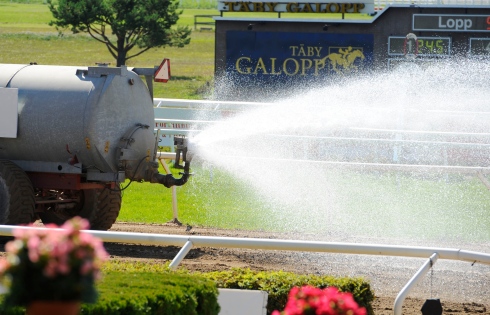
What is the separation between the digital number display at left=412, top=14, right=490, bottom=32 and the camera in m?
21.1

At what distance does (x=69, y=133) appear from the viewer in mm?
9820

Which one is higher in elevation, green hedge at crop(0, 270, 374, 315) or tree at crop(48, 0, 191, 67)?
tree at crop(48, 0, 191, 67)

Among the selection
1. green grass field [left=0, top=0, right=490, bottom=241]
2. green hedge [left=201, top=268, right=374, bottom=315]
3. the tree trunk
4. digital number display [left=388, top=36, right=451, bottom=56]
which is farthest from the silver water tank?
the tree trunk

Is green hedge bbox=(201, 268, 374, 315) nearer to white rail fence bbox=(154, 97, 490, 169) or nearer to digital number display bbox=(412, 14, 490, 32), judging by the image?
white rail fence bbox=(154, 97, 490, 169)

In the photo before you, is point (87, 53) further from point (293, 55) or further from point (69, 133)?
point (69, 133)

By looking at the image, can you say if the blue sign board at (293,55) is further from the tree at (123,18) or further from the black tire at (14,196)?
the black tire at (14,196)

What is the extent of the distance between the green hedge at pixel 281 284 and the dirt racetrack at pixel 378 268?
91cm

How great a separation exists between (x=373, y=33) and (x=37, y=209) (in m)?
12.4

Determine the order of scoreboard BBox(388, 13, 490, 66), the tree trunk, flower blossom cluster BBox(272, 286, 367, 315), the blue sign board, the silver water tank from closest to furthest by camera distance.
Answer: flower blossom cluster BBox(272, 286, 367, 315), the silver water tank, scoreboard BBox(388, 13, 490, 66), the blue sign board, the tree trunk

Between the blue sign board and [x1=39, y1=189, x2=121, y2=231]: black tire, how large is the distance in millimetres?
11673

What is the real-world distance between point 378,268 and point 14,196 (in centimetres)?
346

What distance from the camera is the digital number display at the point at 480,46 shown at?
21.0m

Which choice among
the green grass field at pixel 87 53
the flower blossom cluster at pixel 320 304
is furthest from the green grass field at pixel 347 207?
the green grass field at pixel 87 53

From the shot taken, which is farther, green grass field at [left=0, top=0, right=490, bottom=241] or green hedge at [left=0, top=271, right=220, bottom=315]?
green grass field at [left=0, top=0, right=490, bottom=241]
